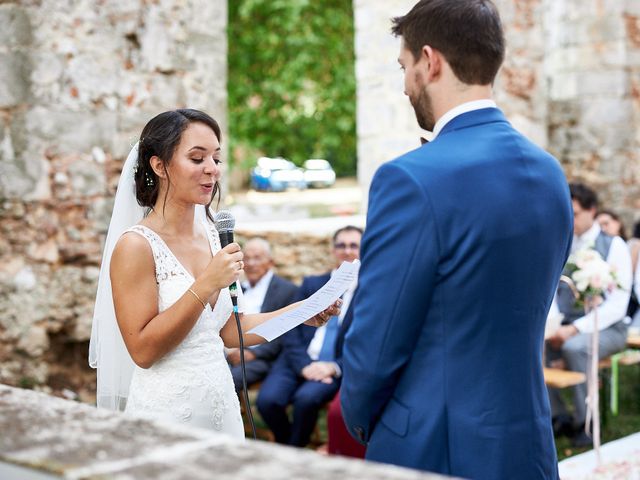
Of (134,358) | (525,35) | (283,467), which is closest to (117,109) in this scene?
(134,358)

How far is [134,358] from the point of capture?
108 inches

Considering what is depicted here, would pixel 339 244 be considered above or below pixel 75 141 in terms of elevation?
below

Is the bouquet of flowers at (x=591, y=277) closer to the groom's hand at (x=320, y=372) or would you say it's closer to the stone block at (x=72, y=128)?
the groom's hand at (x=320, y=372)

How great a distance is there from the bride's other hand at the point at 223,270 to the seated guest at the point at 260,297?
3.31 meters

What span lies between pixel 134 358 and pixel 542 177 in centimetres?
136

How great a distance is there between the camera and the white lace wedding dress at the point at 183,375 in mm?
2795

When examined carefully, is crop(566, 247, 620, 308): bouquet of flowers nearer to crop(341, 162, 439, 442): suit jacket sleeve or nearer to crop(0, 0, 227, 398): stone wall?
crop(0, 0, 227, 398): stone wall

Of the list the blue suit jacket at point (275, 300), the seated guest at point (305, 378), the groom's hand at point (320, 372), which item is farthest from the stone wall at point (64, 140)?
the groom's hand at point (320, 372)

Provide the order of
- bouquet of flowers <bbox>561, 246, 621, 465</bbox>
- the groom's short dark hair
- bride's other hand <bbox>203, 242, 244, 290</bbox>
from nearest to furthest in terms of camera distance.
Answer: bride's other hand <bbox>203, 242, 244, 290</bbox>, bouquet of flowers <bbox>561, 246, 621, 465</bbox>, the groom's short dark hair

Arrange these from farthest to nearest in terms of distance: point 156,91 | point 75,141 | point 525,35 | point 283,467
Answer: point 525,35 → point 156,91 → point 75,141 → point 283,467

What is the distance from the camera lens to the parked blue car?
19594 millimetres

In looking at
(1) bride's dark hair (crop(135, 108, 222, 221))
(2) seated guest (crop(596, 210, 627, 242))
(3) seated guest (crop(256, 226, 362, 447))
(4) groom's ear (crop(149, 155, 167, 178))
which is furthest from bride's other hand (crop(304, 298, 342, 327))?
(2) seated guest (crop(596, 210, 627, 242))

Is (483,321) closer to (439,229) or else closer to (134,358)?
(439,229)

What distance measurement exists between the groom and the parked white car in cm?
1811
